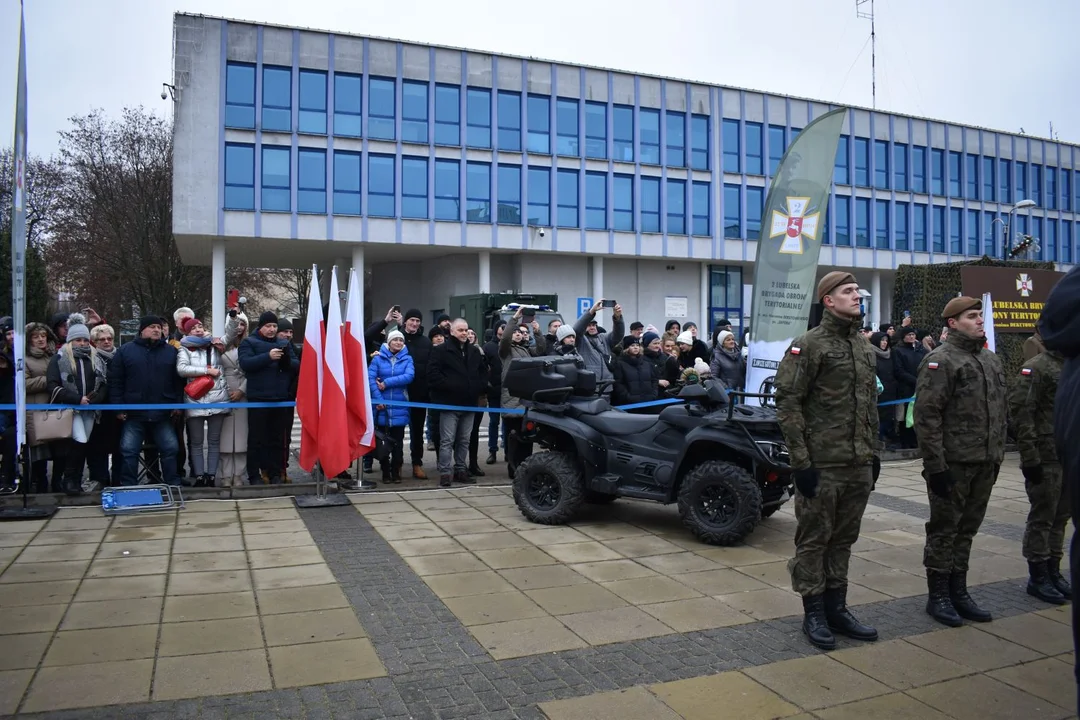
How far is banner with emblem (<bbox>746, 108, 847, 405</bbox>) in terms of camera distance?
9883mm

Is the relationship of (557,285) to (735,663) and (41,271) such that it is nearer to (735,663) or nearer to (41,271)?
(41,271)

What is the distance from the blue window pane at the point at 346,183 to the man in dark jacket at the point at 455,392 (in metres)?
24.3

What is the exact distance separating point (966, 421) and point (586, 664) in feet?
9.15

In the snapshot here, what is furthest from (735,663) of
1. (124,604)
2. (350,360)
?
(350,360)

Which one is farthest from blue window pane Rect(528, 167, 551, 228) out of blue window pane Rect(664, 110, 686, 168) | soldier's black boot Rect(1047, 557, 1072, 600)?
soldier's black boot Rect(1047, 557, 1072, 600)

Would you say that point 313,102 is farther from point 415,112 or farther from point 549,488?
point 549,488

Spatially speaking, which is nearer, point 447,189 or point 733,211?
point 447,189

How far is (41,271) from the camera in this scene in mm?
35562

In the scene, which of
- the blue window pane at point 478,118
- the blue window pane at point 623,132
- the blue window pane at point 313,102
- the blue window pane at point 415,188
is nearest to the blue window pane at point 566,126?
the blue window pane at point 623,132

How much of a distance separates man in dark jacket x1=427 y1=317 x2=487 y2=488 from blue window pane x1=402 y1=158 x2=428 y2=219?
80.7 feet

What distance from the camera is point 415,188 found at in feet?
112

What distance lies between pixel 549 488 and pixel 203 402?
3.89 m

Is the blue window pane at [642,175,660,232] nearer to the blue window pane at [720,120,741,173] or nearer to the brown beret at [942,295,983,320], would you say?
the blue window pane at [720,120,741,173]

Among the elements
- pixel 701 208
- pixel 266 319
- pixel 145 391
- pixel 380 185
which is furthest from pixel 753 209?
pixel 145 391
